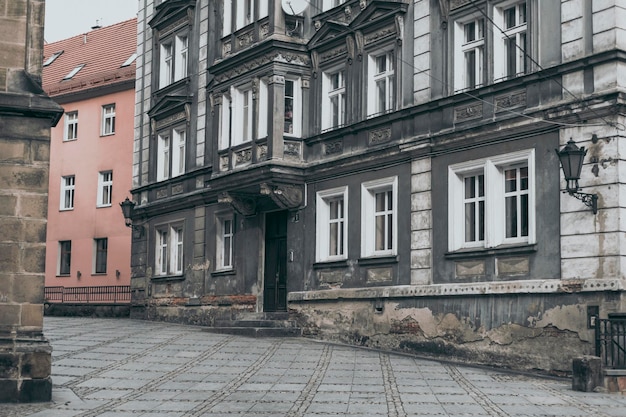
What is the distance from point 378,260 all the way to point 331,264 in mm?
1963

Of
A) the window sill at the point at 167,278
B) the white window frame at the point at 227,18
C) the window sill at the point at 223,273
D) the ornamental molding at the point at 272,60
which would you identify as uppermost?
the white window frame at the point at 227,18

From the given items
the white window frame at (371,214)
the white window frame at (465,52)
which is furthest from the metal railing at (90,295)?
the white window frame at (465,52)

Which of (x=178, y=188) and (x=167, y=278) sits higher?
(x=178, y=188)

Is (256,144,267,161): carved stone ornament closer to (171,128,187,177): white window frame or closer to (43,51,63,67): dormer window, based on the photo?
(171,128,187,177): white window frame

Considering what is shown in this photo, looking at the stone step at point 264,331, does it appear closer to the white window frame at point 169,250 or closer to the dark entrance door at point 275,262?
the dark entrance door at point 275,262

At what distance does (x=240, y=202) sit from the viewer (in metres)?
28.1

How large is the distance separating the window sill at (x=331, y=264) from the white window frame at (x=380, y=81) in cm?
364

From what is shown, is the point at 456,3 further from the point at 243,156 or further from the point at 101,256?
the point at 101,256

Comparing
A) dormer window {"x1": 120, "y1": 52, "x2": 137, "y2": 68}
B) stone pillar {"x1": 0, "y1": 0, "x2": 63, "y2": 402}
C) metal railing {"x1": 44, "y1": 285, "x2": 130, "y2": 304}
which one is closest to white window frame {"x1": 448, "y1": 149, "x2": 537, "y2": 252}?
stone pillar {"x1": 0, "y1": 0, "x2": 63, "y2": 402}

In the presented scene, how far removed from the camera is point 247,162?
2711 centimetres

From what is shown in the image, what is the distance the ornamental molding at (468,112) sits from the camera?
20903 mm

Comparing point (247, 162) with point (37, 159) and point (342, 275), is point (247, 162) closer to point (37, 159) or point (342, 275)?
point (342, 275)

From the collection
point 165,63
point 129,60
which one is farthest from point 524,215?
point 129,60

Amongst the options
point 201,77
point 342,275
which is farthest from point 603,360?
point 201,77
